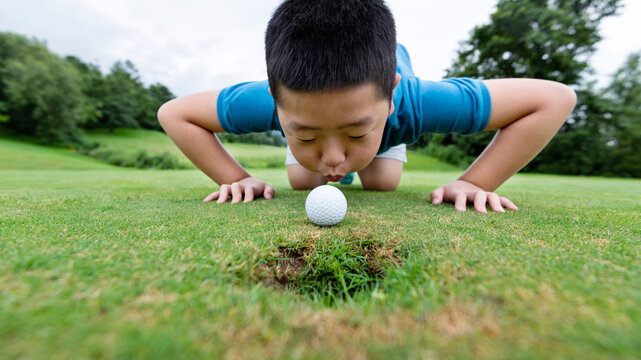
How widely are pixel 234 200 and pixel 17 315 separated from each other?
5.73 ft

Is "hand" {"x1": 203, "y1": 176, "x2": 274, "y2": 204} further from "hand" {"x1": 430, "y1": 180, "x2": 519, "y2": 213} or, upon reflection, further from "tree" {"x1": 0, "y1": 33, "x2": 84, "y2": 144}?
"tree" {"x1": 0, "y1": 33, "x2": 84, "y2": 144}

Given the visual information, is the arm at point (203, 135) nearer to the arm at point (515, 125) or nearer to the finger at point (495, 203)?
the arm at point (515, 125)

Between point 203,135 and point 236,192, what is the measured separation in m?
0.66

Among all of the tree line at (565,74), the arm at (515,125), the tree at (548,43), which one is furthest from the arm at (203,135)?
the tree at (548,43)

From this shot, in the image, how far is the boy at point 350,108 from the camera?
1.57 m

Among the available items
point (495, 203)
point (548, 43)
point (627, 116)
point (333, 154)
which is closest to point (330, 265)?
point (333, 154)

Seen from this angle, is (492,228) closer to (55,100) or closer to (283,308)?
(283,308)

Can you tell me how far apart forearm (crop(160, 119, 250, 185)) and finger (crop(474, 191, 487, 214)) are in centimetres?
206

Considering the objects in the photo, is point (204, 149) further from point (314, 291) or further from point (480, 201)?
point (480, 201)

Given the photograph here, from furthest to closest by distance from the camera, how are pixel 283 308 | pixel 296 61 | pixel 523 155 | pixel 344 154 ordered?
pixel 523 155
pixel 344 154
pixel 296 61
pixel 283 308

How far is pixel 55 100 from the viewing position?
83.4ft

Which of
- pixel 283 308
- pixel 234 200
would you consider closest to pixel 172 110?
pixel 234 200

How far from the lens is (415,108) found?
234cm

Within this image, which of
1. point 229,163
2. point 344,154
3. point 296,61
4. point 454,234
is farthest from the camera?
point 229,163
